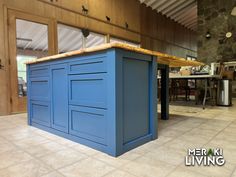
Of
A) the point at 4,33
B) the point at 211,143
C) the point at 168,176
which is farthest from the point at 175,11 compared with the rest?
the point at 168,176

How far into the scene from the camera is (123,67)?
1.61 metres

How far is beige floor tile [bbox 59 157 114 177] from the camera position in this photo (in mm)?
1234

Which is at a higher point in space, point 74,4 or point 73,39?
point 74,4

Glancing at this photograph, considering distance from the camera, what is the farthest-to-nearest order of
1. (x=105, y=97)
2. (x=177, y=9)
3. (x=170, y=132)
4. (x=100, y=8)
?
1. (x=177, y=9)
2. (x=100, y=8)
3. (x=170, y=132)
4. (x=105, y=97)

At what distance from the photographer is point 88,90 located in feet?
5.84

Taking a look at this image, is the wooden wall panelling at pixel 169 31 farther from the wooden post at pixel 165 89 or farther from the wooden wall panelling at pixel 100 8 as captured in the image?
the wooden post at pixel 165 89

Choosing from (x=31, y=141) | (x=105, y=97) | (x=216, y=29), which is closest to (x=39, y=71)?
(x=31, y=141)

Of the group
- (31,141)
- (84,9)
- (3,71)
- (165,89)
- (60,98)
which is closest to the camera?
(31,141)

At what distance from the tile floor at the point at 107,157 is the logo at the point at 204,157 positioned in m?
0.05

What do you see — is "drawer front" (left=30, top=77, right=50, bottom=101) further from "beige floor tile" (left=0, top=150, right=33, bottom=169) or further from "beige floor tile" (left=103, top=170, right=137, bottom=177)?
"beige floor tile" (left=103, top=170, right=137, bottom=177)

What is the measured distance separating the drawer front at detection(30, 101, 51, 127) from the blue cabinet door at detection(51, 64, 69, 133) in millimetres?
174

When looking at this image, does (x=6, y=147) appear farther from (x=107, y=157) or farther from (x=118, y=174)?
(x=118, y=174)

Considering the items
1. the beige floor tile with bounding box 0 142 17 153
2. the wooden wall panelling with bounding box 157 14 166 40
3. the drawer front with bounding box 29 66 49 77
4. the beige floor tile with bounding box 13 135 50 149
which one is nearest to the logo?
the beige floor tile with bounding box 13 135 50 149

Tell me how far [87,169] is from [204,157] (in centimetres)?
96
